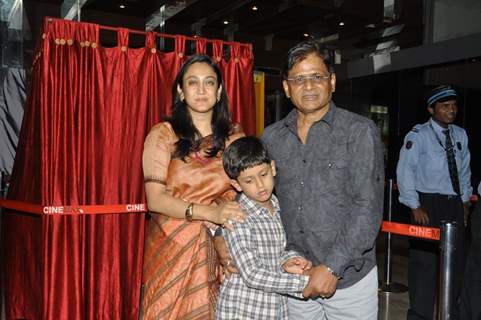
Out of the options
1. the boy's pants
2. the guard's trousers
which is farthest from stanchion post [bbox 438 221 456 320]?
the guard's trousers

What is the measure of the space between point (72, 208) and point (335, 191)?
198cm

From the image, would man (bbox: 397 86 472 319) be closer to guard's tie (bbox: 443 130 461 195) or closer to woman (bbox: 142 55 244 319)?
guard's tie (bbox: 443 130 461 195)

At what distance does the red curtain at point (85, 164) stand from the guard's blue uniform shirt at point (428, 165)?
1.37 metres

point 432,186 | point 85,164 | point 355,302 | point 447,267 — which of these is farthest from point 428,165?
point 85,164

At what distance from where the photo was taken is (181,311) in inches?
88.6

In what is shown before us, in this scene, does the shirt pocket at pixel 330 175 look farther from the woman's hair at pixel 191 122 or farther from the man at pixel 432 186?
the man at pixel 432 186

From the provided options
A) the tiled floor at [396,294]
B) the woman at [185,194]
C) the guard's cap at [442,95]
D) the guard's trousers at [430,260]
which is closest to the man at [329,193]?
the woman at [185,194]

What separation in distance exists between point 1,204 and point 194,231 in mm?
1989

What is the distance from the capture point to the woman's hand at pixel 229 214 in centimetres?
192

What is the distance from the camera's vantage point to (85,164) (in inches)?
126

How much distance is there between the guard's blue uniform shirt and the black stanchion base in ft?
4.83

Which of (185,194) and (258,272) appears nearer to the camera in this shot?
(258,272)

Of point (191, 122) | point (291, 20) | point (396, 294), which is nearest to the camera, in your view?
point (191, 122)

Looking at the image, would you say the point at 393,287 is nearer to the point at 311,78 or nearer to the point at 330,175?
the point at 330,175
